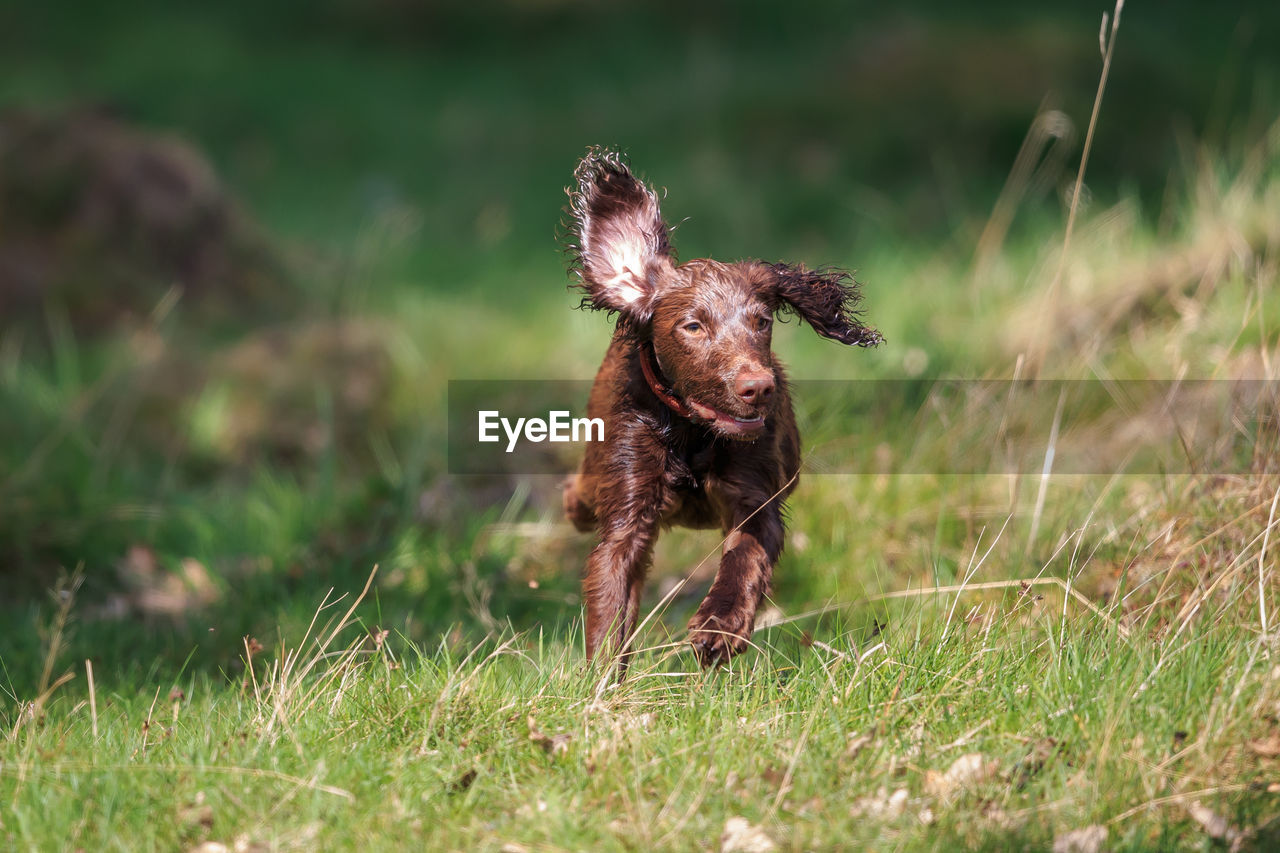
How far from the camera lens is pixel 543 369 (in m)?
7.23

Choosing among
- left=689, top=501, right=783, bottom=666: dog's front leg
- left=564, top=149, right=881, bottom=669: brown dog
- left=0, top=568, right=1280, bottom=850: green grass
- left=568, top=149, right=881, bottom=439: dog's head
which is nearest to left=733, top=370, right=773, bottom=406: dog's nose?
left=568, top=149, right=881, bottom=439: dog's head

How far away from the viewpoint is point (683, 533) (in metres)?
5.62

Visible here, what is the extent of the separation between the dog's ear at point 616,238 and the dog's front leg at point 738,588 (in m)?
0.70

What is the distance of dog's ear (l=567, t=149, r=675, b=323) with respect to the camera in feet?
12.2

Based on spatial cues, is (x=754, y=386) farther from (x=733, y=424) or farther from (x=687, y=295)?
(x=687, y=295)

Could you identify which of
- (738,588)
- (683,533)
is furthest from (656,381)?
(683,533)

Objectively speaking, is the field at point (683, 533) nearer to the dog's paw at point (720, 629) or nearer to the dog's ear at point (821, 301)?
the dog's paw at point (720, 629)

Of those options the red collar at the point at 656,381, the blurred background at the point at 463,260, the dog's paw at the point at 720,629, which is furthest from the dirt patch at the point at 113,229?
the dog's paw at the point at 720,629

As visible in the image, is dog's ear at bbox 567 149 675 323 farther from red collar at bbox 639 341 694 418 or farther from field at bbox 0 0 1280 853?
field at bbox 0 0 1280 853

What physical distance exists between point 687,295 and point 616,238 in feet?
1.11

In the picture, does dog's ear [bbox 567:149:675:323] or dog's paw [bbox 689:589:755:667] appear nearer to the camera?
dog's paw [bbox 689:589:755:667]

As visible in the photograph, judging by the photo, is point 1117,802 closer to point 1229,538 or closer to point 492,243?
point 1229,538

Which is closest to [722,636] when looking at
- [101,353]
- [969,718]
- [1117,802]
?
[969,718]

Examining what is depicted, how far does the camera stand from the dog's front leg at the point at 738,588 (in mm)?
3441
